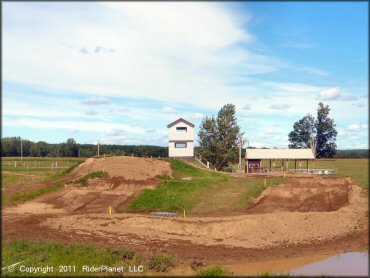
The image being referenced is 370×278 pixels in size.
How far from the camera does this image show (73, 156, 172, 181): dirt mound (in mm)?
38656

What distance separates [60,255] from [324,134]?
46758mm

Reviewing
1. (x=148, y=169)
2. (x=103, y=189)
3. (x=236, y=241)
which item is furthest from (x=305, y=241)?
(x=148, y=169)

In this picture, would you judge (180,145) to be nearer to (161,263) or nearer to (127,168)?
(127,168)

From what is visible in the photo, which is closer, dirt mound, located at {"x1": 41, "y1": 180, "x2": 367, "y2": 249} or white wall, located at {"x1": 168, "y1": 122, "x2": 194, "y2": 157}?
dirt mound, located at {"x1": 41, "y1": 180, "x2": 367, "y2": 249}

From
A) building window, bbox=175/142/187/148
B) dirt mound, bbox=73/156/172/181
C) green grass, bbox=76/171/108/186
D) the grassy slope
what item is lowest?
the grassy slope

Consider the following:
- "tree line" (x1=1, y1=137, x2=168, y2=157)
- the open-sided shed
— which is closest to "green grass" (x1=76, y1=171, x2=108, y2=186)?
the open-sided shed

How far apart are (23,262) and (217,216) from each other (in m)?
13.8

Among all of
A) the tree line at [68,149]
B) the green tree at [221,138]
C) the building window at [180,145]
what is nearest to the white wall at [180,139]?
the building window at [180,145]

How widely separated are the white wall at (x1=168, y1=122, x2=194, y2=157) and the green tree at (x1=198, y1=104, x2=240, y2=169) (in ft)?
17.0

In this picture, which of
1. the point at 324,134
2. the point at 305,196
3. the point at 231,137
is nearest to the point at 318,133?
the point at 324,134

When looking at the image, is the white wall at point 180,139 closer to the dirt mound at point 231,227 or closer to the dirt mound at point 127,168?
the dirt mound at point 127,168

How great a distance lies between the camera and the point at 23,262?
1436 centimetres

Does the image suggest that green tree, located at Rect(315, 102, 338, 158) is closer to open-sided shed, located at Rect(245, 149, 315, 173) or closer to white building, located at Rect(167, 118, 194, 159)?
open-sided shed, located at Rect(245, 149, 315, 173)

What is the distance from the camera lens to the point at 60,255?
15.2 metres
